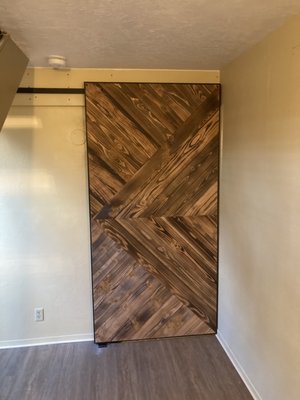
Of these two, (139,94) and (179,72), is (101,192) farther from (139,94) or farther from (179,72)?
(179,72)

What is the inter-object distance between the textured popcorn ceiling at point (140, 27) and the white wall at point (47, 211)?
30 cm

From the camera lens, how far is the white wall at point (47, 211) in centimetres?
265

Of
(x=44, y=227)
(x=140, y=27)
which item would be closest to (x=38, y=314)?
(x=44, y=227)

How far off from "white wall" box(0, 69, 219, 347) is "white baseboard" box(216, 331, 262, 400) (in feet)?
3.74

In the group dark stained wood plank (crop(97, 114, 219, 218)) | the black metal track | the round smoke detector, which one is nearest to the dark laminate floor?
dark stained wood plank (crop(97, 114, 219, 218))

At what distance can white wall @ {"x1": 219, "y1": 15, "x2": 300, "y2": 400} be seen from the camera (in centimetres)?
175

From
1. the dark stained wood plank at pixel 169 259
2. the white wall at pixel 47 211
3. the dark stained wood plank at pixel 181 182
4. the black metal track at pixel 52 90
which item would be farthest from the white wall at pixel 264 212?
the black metal track at pixel 52 90

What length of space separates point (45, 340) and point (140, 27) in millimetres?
2558

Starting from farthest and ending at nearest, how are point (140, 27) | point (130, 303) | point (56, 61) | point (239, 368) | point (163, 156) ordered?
1. point (130, 303)
2. point (163, 156)
3. point (239, 368)
4. point (56, 61)
5. point (140, 27)

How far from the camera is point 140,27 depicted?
1.80 m

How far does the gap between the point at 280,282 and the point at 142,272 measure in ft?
4.14

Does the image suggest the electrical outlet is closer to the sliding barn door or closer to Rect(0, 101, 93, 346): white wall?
Rect(0, 101, 93, 346): white wall

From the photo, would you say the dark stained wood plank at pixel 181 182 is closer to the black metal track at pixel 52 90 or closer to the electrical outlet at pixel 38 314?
the black metal track at pixel 52 90

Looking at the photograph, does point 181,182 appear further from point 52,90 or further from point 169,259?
point 52,90
